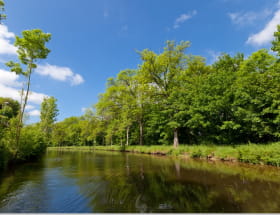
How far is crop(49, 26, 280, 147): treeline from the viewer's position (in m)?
14.1

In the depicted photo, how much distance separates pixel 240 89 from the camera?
14805mm

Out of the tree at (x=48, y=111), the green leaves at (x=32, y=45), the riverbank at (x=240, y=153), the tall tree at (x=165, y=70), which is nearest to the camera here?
the riverbank at (x=240, y=153)

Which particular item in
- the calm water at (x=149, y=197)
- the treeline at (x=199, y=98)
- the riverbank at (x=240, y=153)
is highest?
the treeline at (x=199, y=98)

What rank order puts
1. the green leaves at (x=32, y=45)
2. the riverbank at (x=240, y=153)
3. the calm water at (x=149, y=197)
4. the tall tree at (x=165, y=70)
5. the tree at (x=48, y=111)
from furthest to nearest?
the tree at (x=48, y=111) → the tall tree at (x=165, y=70) → the green leaves at (x=32, y=45) → the riverbank at (x=240, y=153) → the calm water at (x=149, y=197)

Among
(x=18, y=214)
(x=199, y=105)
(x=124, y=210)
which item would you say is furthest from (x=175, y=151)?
(x=18, y=214)

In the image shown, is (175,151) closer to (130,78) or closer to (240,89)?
(240,89)

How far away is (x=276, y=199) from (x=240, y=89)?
12461 millimetres

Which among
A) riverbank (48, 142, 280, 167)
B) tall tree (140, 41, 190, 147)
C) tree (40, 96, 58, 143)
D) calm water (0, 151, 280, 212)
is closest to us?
calm water (0, 151, 280, 212)

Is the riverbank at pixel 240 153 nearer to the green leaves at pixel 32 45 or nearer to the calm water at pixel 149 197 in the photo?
the calm water at pixel 149 197

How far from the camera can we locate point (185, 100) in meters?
20.5

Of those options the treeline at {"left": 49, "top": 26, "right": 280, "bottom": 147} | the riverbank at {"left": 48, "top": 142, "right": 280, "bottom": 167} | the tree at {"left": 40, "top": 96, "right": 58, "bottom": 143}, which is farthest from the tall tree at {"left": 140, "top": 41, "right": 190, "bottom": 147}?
the tree at {"left": 40, "top": 96, "right": 58, "bottom": 143}

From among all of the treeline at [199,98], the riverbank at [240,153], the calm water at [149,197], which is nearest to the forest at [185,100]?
the treeline at [199,98]

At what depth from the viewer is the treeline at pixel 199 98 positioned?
46.3ft

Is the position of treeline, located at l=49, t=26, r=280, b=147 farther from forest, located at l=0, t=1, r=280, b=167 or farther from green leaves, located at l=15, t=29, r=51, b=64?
green leaves, located at l=15, t=29, r=51, b=64
